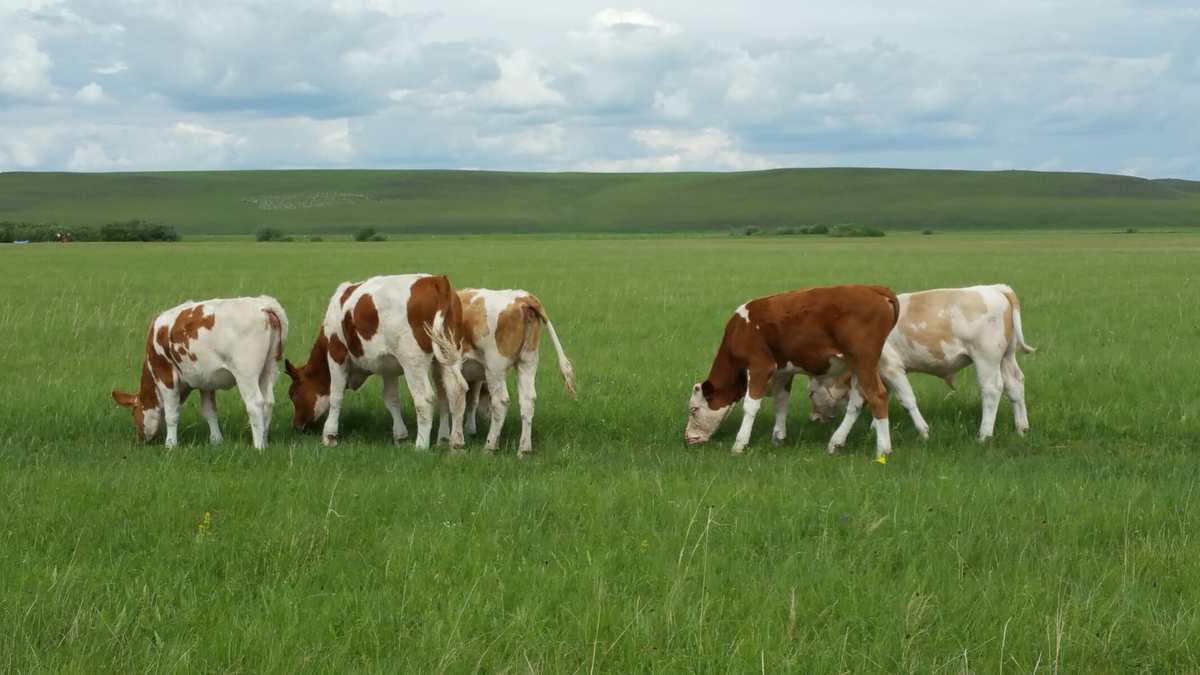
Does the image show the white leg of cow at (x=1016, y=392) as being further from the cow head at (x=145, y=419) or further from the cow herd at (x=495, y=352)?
the cow head at (x=145, y=419)

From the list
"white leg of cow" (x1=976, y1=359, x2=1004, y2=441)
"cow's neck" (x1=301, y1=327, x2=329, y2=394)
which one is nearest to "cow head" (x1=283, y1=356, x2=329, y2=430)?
"cow's neck" (x1=301, y1=327, x2=329, y2=394)

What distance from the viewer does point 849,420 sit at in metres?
11.9

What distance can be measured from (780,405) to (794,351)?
85 cm

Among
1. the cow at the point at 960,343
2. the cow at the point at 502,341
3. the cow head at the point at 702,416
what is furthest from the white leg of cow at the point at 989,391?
the cow at the point at 502,341

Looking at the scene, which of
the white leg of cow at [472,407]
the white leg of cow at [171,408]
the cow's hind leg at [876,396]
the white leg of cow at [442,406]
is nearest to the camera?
the cow's hind leg at [876,396]

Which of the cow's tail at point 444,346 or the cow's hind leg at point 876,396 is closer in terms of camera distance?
the cow's hind leg at point 876,396

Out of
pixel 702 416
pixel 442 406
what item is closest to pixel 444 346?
pixel 442 406

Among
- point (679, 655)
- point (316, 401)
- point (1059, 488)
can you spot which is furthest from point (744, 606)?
point (316, 401)

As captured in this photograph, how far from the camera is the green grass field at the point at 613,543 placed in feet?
19.8

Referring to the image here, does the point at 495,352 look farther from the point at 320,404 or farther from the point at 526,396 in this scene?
the point at 320,404

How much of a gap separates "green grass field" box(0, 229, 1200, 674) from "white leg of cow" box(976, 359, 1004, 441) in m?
0.27

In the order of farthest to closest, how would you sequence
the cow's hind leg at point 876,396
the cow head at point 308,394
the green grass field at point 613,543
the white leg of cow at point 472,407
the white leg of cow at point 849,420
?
the white leg of cow at point 472,407 < the cow head at point 308,394 < the white leg of cow at point 849,420 < the cow's hind leg at point 876,396 < the green grass field at point 613,543

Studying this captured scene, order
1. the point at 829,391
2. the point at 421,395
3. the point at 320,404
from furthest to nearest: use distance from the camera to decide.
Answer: the point at 829,391
the point at 320,404
the point at 421,395

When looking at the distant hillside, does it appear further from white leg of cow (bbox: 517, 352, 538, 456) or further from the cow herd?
white leg of cow (bbox: 517, 352, 538, 456)
